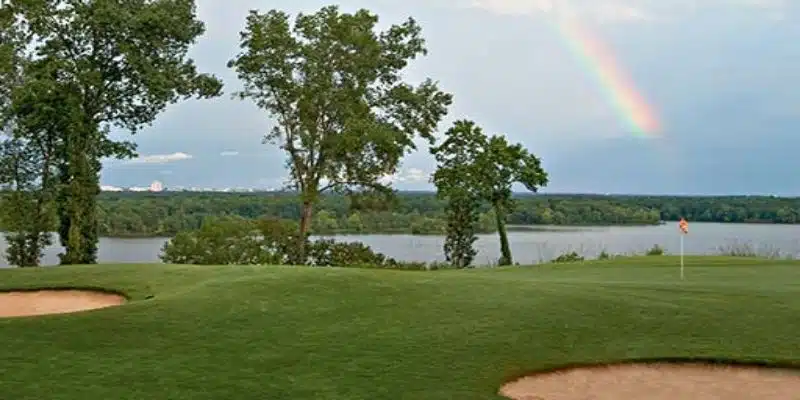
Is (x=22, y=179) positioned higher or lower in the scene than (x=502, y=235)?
higher

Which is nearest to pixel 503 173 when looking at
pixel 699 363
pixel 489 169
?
pixel 489 169

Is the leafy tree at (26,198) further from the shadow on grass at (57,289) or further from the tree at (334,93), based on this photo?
the shadow on grass at (57,289)

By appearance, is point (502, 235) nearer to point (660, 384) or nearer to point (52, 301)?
point (52, 301)

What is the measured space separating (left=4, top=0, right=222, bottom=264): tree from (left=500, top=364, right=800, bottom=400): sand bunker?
1868 centimetres

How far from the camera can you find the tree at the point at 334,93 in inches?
1019

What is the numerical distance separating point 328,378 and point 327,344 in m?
1.13

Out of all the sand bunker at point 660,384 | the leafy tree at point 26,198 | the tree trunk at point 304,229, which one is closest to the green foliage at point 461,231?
the tree trunk at point 304,229

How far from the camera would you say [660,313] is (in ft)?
31.3

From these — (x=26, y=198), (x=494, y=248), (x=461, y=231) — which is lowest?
(x=494, y=248)

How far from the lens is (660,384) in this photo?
281 inches

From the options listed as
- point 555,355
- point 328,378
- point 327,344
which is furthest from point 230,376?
point 555,355

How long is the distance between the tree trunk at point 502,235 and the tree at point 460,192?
685mm

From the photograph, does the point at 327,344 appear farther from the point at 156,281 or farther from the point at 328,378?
the point at 156,281

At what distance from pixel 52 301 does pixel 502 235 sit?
16.2m
